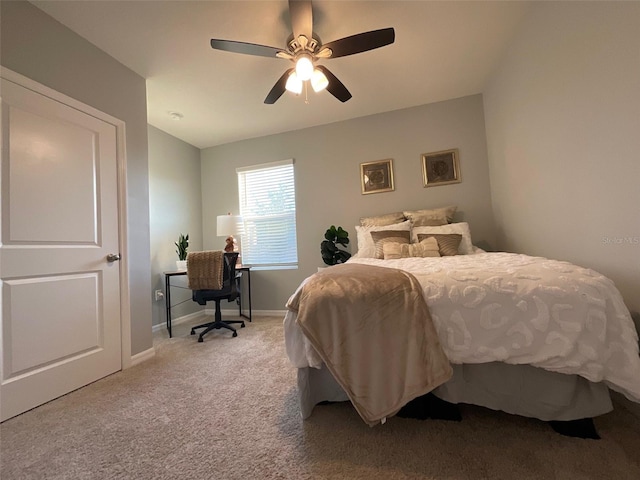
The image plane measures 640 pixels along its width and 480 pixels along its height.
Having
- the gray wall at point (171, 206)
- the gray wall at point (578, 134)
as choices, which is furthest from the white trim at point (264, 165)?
the gray wall at point (578, 134)

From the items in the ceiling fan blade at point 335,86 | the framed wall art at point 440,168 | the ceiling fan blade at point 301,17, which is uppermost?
the ceiling fan blade at point 301,17

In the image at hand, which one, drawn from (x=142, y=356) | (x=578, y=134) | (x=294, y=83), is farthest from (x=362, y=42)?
(x=142, y=356)

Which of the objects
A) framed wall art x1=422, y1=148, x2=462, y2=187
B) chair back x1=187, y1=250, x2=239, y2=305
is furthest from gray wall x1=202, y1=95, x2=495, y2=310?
chair back x1=187, y1=250, x2=239, y2=305

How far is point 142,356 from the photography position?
2283 millimetres

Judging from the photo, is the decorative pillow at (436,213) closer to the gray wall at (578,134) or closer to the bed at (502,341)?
the gray wall at (578,134)

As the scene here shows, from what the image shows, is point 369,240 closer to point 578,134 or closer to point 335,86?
point 335,86

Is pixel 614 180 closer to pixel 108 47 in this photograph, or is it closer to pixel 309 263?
pixel 309 263

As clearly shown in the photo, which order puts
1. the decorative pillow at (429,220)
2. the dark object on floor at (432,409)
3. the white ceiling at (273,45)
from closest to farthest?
the dark object on floor at (432,409) < the white ceiling at (273,45) < the decorative pillow at (429,220)

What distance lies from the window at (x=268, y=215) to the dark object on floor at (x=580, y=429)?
9.83 ft

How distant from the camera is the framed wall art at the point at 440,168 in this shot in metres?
3.21

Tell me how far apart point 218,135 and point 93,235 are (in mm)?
2327

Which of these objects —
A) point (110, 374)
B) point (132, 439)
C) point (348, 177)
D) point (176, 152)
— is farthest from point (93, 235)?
point (348, 177)

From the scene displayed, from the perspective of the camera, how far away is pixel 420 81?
2.82 m

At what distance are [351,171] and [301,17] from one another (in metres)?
1.93
